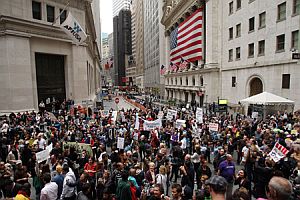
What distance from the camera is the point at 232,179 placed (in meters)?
7.41

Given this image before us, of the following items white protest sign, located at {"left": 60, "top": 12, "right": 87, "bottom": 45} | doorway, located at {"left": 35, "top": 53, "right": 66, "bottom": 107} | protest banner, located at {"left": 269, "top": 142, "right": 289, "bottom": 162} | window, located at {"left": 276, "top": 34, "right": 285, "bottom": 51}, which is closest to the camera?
protest banner, located at {"left": 269, "top": 142, "right": 289, "bottom": 162}

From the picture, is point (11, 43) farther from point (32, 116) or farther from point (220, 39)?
point (220, 39)

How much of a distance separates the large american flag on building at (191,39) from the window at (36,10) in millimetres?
23836

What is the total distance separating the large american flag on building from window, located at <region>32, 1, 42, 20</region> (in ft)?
78.2

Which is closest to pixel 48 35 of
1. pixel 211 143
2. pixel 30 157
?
pixel 30 157

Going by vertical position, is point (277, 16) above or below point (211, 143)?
above

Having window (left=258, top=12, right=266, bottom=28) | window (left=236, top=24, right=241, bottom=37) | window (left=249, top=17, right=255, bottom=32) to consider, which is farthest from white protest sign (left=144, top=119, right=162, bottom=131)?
window (left=236, top=24, right=241, bottom=37)

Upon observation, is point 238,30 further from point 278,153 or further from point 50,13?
point 278,153

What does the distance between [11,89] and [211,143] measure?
20533 mm

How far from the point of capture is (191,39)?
132 ft

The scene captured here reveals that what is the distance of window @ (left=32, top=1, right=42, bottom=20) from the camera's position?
25.1 m

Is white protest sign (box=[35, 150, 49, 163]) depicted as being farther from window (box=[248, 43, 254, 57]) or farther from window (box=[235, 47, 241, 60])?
window (box=[235, 47, 241, 60])

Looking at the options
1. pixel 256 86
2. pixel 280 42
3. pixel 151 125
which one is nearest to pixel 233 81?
pixel 256 86

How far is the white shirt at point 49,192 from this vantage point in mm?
5875
